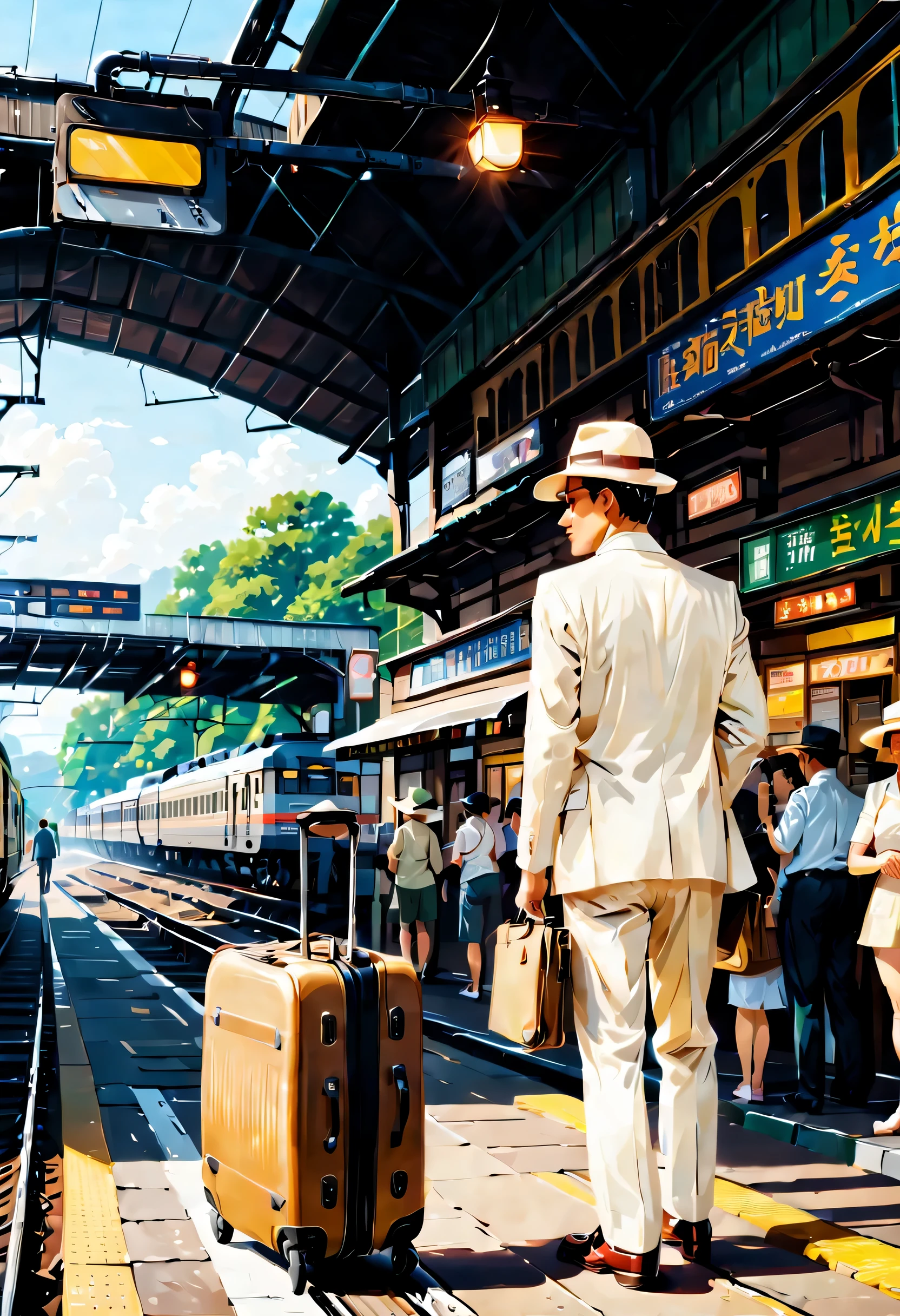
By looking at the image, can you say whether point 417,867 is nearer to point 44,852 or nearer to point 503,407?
point 503,407

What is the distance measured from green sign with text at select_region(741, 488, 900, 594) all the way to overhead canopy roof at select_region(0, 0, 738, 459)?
5.57 metres

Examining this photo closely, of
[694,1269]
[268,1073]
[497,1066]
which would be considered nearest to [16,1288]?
[268,1073]

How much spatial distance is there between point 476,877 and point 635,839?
742cm

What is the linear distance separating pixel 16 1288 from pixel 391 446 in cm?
→ 2146

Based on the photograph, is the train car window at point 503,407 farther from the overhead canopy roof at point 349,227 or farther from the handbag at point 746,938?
the handbag at point 746,938

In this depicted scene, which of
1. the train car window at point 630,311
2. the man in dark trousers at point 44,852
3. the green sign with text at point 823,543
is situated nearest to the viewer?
the green sign with text at point 823,543

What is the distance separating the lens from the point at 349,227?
20562 mm

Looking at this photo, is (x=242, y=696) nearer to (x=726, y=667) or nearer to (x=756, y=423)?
(x=756, y=423)

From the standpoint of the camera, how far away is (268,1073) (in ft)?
11.9

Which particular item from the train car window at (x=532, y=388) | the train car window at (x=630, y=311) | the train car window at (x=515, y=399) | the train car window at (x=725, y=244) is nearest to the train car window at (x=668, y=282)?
the train car window at (x=630, y=311)

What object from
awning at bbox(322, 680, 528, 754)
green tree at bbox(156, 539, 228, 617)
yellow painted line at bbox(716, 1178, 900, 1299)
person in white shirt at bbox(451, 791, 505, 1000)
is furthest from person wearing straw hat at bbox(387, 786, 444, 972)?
green tree at bbox(156, 539, 228, 617)

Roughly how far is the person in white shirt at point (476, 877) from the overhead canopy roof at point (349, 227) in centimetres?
629

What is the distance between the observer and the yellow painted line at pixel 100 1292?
3.62m

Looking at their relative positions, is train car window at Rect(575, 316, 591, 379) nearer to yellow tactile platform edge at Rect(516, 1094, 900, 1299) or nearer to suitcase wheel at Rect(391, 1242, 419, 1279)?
yellow tactile platform edge at Rect(516, 1094, 900, 1299)
